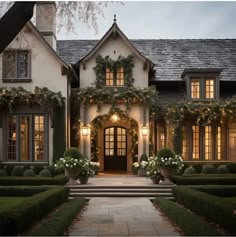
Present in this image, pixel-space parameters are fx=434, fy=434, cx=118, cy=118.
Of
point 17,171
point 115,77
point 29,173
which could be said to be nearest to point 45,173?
point 29,173

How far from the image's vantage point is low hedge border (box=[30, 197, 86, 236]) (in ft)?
27.8

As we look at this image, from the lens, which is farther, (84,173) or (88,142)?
(88,142)

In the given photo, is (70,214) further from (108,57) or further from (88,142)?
(108,57)

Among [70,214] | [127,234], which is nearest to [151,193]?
[70,214]

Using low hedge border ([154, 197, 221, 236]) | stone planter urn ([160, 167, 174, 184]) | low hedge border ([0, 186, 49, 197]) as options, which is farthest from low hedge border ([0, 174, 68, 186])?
low hedge border ([154, 197, 221, 236])

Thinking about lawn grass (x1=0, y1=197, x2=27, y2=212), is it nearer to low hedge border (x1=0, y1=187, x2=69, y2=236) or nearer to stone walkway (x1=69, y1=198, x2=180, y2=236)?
low hedge border (x1=0, y1=187, x2=69, y2=236)

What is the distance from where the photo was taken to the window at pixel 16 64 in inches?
898

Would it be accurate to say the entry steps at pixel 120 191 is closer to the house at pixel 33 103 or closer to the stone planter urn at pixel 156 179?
the stone planter urn at pixel 156 179

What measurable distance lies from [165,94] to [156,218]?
14.7 m

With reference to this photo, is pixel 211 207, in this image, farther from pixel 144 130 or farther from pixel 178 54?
pixel 178 54

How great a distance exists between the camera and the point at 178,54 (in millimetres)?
27172

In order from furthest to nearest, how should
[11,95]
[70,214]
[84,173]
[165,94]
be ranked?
1. [165,94]
2. [11,95]
3. [84,173]
4. [70,214]

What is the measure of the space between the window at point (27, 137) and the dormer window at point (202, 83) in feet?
27.4

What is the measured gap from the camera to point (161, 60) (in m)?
26.5
